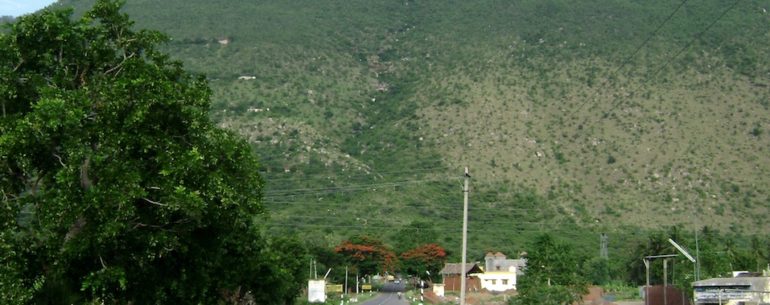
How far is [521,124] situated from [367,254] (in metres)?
21.5

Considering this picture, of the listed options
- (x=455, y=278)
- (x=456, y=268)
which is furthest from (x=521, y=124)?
(x=455, y=278)

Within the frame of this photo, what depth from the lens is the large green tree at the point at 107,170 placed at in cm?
2400

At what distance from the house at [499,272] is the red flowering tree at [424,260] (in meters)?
4.99

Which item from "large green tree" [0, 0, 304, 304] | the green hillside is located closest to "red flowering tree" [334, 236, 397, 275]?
the green hillside

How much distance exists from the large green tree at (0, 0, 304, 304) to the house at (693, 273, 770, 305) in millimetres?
32746

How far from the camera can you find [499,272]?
10775cm

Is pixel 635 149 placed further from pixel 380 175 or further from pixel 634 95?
pixel 380 175

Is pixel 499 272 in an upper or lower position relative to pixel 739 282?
upper

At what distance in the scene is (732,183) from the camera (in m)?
89.9

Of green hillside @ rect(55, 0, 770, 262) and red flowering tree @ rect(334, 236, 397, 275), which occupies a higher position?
green hillside @ rect(55, 0, 770, 262)

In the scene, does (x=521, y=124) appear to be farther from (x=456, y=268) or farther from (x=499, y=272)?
(x=456, y=268)

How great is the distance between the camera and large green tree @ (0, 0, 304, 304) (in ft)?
78.7

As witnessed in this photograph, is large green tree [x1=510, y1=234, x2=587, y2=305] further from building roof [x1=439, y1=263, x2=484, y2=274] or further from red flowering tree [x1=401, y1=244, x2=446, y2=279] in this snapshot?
building roof [x1=439, y1=263, x2=484, y2=274]

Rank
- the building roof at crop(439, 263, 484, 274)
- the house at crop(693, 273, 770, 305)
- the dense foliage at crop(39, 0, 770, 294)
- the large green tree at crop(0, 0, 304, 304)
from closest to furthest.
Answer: the large green tree at crop(0, 0, 304, 304), the house at crop(693, 273, 770, 305), the dense foliage at crop(39, 0, 770, 294), the building roof at crop(439, 263, 484, 274)
